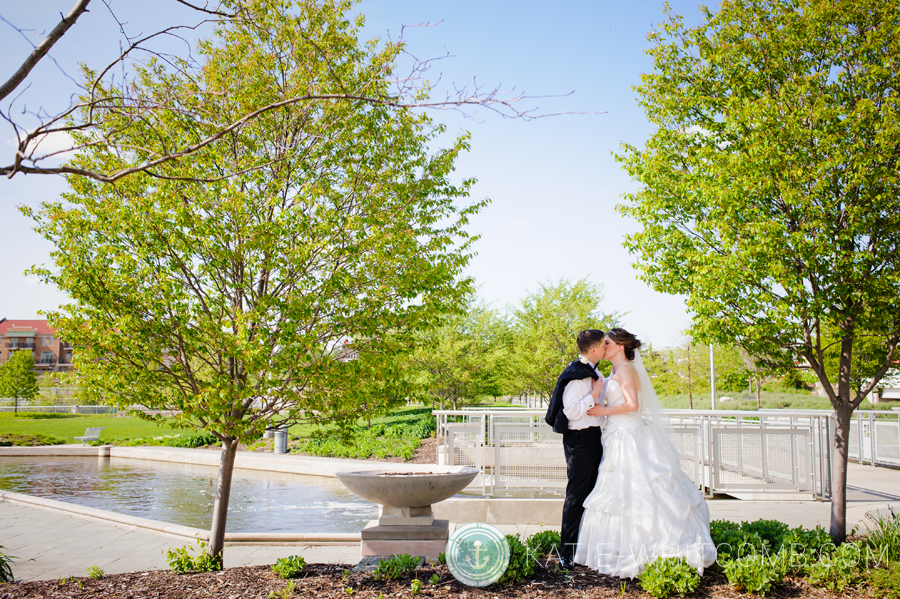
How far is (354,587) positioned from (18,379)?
5470 cm

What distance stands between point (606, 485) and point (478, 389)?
22.5m

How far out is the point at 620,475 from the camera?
5.43 metres

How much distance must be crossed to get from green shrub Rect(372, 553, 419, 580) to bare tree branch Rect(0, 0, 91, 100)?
4.38 meters

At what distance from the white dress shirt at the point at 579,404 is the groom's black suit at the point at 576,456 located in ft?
0.14

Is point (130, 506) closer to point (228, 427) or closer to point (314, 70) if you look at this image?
point (228, 427)

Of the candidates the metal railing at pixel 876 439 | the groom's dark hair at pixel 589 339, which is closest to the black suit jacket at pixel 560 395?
the groom's dark hair at pixel 589 339

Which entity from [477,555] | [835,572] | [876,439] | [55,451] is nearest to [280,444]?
[55,451]

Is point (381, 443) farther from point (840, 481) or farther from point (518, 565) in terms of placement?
point (518, 565)

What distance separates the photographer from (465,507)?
9.04 m

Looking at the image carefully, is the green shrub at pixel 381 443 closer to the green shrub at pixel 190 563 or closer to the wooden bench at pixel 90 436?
the wooden bench at pixel 90 436

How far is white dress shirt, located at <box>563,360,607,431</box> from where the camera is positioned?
→ 569cm

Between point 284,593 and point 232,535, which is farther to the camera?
point 232,535

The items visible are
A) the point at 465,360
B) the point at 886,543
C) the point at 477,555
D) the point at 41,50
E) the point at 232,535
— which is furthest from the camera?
the point at 465,360


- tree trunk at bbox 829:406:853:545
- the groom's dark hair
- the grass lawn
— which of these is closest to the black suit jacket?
the groom's dark hair
